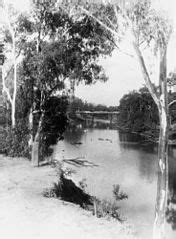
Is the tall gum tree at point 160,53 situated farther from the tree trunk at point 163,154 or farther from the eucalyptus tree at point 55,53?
the eucalyptus tree at point 55,53

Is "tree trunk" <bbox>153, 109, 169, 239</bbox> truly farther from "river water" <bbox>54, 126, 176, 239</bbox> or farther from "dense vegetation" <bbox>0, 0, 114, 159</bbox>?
"dense vegetation" <bbox>0, 0, 114, 159</bbox>

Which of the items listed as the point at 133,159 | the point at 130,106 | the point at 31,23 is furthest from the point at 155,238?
the point at 130,106

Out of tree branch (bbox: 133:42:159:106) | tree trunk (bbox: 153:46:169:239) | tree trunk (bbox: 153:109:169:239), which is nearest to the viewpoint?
tree trunk (bbox: 153:109:169:239)

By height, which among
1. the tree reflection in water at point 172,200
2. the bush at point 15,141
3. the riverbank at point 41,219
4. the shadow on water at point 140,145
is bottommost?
the tree reflection in water at point 172,200

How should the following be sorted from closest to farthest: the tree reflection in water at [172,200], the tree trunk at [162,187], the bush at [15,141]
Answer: the tree trunk at [162,187] → the tree reflection in water at [172,200] → the bush at [15,141]

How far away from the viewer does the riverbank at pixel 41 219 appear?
24.0 ft

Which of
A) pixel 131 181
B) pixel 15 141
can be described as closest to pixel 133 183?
pixel 131 181

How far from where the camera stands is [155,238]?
909cm

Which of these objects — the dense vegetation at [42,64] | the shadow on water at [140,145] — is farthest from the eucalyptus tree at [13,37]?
the shadow on water at [140,145]

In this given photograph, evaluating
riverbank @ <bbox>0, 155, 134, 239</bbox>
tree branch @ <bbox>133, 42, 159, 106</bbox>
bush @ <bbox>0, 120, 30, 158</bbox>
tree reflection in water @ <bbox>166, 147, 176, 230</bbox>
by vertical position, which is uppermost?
tree branch @ <bbox>133, 42, 159, 106</bbox>

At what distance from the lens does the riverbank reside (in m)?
7.30

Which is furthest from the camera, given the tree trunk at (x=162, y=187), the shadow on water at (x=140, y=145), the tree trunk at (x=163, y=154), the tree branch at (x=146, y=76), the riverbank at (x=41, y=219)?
the shadow on water at (x=140, y=145)

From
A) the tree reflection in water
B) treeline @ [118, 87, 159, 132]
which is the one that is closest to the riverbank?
the tree reflection in water

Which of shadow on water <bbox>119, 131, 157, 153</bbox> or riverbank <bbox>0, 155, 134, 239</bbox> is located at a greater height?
riverbank <bbox>0, 155, 134, 239</bbox>
